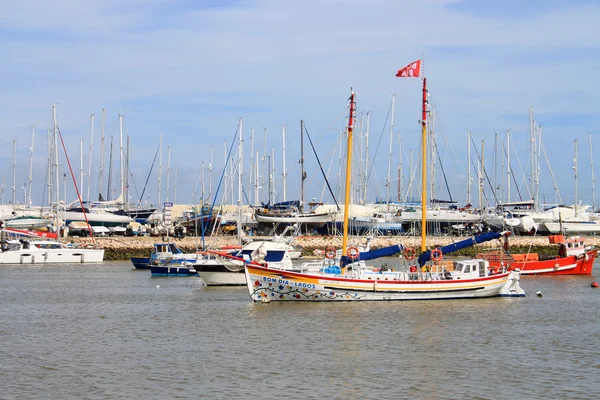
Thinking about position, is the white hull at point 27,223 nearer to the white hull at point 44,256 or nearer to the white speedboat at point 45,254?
the white speedboat at point 45,254

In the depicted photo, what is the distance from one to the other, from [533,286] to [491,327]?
22204 mm

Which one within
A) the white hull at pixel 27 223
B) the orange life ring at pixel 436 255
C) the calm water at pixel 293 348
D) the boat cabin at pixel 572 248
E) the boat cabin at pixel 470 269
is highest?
the white hull at pixel 27 223

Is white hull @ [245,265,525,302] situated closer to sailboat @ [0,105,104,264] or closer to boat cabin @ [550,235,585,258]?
boat cabin @ [550,235,585,258]

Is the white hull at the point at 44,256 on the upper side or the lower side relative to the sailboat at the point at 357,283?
upper

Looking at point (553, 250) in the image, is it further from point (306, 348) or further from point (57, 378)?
point (57, 378)

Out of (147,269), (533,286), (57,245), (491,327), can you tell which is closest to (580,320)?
(491,327)

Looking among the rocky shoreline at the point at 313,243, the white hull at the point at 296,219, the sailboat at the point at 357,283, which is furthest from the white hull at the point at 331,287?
the white hull at the point at 296,219

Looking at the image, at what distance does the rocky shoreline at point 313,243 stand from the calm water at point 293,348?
142 ft

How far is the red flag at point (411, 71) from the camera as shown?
155 ft

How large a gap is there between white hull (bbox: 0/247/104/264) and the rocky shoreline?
32.3 feet

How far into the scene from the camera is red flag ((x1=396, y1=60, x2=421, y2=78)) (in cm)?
4734

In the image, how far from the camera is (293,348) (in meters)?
31.7

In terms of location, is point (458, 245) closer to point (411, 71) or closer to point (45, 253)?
point (411, 71)

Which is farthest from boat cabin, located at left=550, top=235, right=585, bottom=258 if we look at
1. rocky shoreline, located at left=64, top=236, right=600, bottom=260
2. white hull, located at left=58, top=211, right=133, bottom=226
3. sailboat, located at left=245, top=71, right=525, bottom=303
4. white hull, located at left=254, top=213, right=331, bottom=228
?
white hull, located at left=58, top=211, right=133, bottom=226
